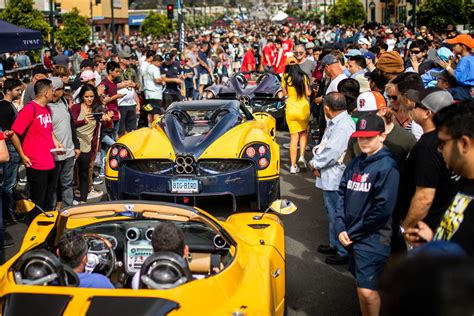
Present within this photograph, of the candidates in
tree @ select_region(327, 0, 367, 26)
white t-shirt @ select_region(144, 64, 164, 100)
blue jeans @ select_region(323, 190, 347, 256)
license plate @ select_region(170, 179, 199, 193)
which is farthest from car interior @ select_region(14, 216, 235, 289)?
tree @ select_region(327, 0, 367, 26)

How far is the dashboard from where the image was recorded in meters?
5.00

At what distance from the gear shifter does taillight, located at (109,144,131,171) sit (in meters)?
3.56

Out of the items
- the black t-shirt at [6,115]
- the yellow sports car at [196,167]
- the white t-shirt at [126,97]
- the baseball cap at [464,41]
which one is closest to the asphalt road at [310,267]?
the yellow sports car at [196,167]

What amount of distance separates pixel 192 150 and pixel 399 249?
11.2ft

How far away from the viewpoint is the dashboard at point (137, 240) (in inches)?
197

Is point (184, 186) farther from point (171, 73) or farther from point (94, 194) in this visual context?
point (171, 73)

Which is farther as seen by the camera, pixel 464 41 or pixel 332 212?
pixel 464 41

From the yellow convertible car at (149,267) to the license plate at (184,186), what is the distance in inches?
91.1

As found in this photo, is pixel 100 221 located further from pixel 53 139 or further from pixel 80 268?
pixel 53 139

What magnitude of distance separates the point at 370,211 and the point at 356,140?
1.67 meters

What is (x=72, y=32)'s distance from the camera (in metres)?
35.7

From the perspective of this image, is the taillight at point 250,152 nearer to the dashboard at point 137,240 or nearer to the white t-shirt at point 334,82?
the white t-shirt at point 334,82

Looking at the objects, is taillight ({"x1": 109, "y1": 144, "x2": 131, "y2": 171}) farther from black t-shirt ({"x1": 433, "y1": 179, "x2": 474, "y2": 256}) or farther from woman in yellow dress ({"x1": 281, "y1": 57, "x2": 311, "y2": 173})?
black t-shirt ({"x1": 433, "y1": 179, "x2": 474, "y2": 256})

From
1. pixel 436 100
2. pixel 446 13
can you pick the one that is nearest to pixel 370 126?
pixel 436 100
